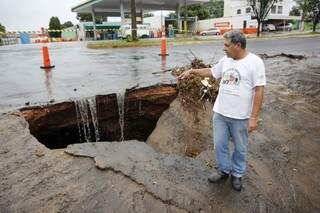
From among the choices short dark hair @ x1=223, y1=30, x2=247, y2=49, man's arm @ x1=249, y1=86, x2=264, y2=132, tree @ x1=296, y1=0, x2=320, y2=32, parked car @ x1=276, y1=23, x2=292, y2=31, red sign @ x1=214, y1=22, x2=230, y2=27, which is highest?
tree @ x1=296, y1=0, x2=320, y2=32

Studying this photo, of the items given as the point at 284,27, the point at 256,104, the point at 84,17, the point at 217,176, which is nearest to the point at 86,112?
the point at 217,176

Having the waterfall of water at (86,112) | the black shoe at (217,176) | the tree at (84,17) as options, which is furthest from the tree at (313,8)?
the tree at (84,17)

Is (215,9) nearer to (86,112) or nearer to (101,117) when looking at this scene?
(101,117)

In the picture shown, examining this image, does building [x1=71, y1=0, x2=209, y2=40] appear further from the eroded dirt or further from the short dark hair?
the short dark hair

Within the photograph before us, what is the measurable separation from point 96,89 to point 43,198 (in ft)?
11.6

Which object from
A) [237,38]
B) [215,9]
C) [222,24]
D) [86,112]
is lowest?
[86,112]

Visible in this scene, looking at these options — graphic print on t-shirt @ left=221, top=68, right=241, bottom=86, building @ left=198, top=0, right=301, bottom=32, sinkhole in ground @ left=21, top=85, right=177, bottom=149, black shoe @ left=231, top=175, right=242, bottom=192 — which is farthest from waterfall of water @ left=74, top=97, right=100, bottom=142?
building @ left=198, top=0, right=301, bottom=32

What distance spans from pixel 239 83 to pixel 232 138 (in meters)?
0.74

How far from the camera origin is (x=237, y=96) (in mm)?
3506

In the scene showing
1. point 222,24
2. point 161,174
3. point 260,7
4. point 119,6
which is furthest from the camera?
point 222,24

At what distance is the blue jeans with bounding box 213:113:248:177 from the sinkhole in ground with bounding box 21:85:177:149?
295cm

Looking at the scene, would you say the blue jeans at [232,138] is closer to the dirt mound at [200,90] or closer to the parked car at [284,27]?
the dirt mound at [200,90]

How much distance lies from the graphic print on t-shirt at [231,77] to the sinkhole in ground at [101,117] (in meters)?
3.22

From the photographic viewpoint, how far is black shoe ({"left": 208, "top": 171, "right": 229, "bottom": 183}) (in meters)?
4.06
